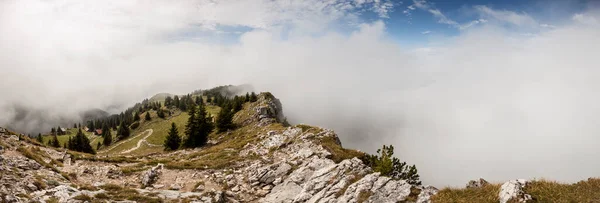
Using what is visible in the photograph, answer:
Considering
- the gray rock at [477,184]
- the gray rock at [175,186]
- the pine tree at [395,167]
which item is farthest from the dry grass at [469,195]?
the gray rock at [175,186]

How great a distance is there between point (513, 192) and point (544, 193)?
2.25 m

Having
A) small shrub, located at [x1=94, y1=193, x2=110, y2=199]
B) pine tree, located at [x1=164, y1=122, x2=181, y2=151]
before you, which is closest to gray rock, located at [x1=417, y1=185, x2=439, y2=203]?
small shrub, located at [x1=94, y1=193, x2=110, y2=199]

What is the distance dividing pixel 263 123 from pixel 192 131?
→ 723 inches

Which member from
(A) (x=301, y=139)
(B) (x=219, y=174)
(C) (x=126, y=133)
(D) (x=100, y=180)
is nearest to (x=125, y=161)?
(D) (x=100, y=180)

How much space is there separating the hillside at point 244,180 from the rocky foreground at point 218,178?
0.08m

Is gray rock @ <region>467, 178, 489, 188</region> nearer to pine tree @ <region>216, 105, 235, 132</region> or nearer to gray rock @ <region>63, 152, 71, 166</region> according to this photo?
gray rock @ <region>63, 152, 71, 166</region>

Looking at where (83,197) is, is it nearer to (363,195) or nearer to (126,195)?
(126,195)

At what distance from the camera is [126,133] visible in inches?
5915

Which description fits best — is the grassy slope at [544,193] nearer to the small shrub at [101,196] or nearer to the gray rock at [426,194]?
the gray rock at [426,194]

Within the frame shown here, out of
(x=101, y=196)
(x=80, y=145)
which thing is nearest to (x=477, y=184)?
(x=101, y=196)

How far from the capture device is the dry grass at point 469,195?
21531 millimetres

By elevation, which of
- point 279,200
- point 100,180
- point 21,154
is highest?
point 21,154

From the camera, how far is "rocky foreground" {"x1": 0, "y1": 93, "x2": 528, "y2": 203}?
24878 mm

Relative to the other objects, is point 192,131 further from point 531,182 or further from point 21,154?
point 531,182
